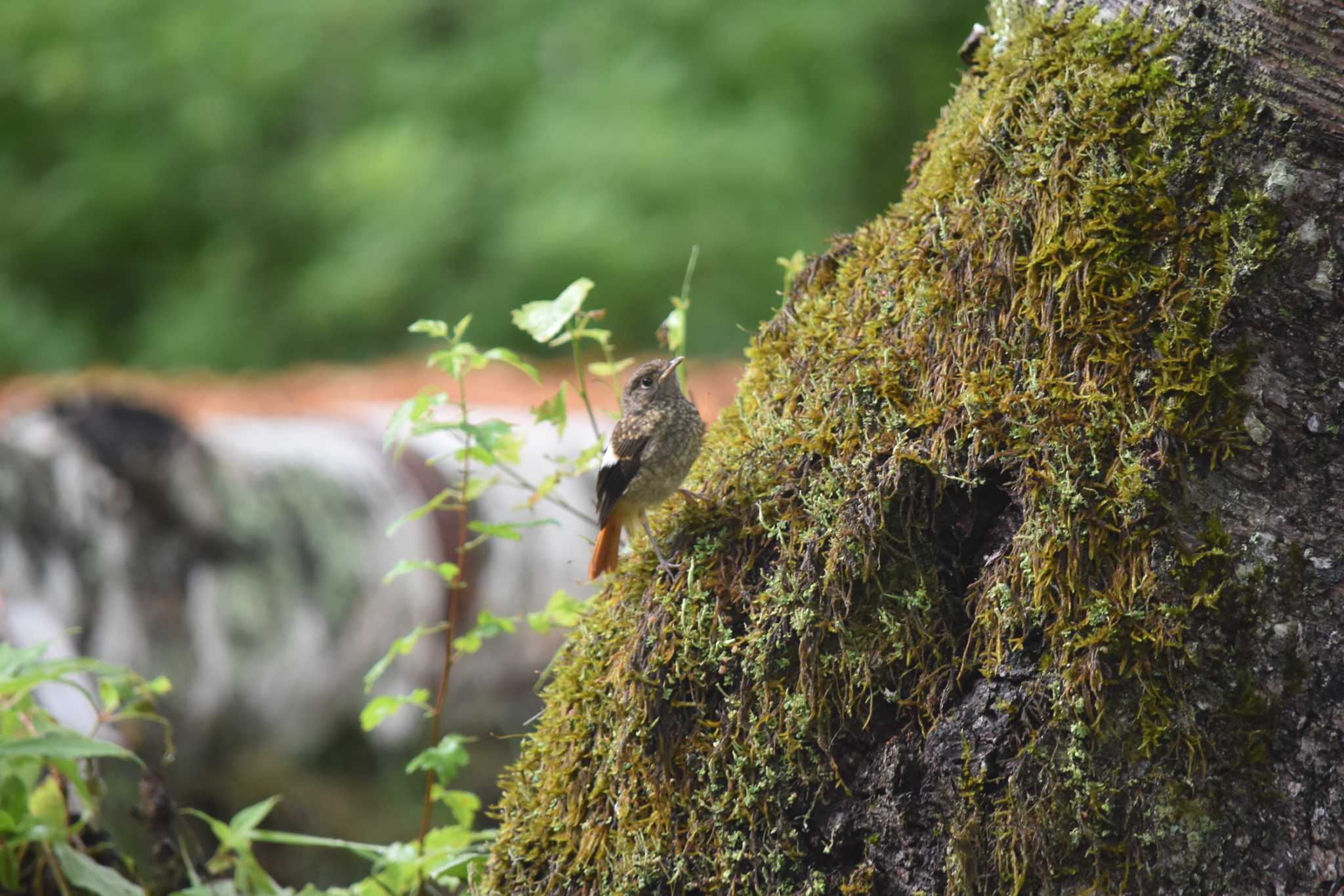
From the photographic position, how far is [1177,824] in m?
1.47

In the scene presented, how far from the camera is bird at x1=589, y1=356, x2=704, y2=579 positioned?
221cm

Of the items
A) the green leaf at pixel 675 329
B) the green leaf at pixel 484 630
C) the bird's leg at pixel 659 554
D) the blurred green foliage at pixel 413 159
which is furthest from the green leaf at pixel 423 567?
the blurred green foliage at pixel 413 159

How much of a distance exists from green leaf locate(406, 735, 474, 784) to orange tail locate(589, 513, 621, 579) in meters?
0.42

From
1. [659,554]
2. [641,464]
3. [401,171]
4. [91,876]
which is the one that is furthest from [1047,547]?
[401,171]

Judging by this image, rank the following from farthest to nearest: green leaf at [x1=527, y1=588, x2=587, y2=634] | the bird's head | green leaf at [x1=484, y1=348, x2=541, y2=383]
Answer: the bird's head → green leaf at [x1=527, y1=588, x2=587, y2=634] → green leaf at [x1=484, y1=348, x2=541, y2=383]

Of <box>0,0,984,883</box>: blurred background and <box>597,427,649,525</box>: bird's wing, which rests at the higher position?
<box>0,0,984,883</box>: blurred background

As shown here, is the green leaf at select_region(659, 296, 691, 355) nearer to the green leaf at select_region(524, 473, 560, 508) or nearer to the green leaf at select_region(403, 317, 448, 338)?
the green leaf at select_region(524, 473, 560, 508)

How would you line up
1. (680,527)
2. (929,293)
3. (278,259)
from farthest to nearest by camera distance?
1. (278,259)
2. (680,527)
3. (929,293)

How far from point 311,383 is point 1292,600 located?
754cm

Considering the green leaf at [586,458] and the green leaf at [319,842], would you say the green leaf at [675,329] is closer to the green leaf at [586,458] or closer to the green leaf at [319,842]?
the green leaf at [586,458]

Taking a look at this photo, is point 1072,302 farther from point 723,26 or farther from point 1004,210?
point 723,26

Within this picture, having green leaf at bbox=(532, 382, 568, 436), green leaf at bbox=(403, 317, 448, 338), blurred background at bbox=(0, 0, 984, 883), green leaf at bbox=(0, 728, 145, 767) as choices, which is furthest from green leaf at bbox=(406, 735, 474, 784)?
blurred background at bbox=(0, 0, 984, 883)

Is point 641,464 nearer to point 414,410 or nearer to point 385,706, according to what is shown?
point 414,410

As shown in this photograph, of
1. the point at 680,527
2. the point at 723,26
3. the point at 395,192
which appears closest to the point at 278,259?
the point at 395,192
